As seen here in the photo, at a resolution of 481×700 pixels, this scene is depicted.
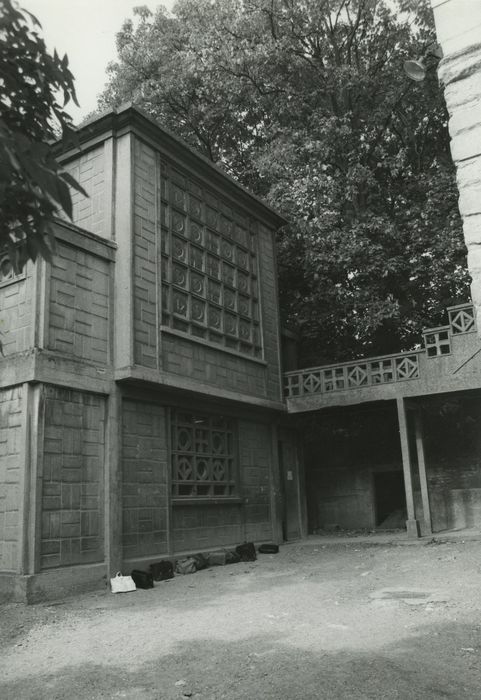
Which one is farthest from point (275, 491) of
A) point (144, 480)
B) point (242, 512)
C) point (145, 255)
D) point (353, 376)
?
point (145, 255)

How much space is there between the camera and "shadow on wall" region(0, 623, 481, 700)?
4336 millimetres

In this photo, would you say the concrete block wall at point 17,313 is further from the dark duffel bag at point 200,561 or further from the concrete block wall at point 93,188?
the dark duffel bag at point 200,561

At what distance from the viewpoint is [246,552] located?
1215 cm

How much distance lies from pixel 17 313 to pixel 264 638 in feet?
20.2

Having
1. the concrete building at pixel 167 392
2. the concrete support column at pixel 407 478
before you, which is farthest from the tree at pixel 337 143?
the concrete support column at pixel 407 478

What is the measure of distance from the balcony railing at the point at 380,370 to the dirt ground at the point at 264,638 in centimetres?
473

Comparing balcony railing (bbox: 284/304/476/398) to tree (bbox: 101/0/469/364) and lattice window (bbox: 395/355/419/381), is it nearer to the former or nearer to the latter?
lattice window (bbox: 395/355/419/381)

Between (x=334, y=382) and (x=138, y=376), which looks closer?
(x=138, y=376)

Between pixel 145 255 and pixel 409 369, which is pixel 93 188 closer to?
pixel 145 255

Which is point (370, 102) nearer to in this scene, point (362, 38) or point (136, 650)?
point (362, 38)

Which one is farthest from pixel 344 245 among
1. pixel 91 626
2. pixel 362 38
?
pixel 91 626

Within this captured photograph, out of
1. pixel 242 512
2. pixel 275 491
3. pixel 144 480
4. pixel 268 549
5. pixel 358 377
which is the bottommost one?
pixel 268 549

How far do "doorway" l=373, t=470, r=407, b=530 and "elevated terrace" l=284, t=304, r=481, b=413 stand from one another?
13.7ft

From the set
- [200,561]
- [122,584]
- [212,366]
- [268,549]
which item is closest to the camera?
[122,584]
